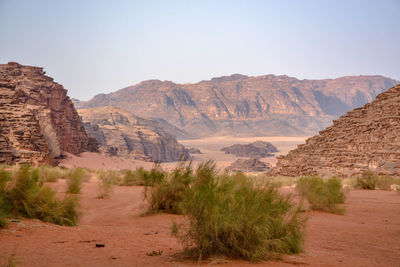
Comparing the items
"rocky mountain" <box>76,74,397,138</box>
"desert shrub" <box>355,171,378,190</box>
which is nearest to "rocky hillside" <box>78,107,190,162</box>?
"desert shrub" <box>355,171,378,190</box>

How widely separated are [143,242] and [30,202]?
2.67m

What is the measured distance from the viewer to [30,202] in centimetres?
852

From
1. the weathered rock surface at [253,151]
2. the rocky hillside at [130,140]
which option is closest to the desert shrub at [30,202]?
the rocky hillside at [130,140]

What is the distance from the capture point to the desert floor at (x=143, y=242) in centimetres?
590

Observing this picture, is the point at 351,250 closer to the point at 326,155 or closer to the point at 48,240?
the point at 48,240

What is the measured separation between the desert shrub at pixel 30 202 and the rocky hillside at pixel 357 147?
24889 mm

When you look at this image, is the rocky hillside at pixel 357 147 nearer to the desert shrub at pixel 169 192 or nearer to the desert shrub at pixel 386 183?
the desert shrub at pixel 386 183

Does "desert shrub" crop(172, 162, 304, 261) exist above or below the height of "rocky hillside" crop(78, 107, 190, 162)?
below

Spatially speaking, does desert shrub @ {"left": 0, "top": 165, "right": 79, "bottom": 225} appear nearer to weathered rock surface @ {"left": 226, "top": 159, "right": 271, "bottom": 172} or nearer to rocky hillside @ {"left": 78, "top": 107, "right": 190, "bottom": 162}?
weathered rock surface @ {"left": 226, "top": 159, "right": 271, "bottom": 172}

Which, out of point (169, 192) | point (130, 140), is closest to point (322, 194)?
point (169, 192)

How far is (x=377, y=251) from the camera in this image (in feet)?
25.5

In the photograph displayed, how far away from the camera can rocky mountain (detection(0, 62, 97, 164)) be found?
28.6 m

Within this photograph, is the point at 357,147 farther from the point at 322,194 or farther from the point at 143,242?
the point at 143,242

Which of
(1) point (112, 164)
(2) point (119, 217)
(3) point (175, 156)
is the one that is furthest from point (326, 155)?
(3) point (175, 156)
